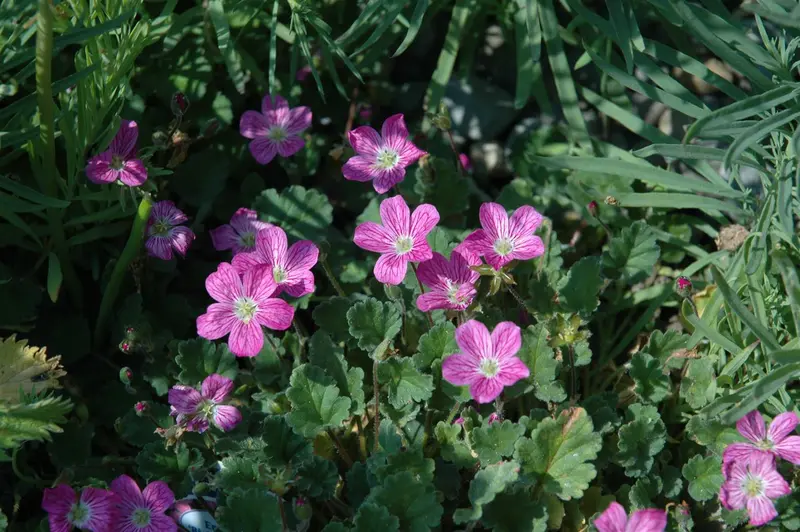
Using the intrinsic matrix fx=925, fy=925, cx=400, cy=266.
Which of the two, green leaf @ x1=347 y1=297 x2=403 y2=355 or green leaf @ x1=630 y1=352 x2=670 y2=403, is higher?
green leaf @ x1=347 y1=297 x2=403 y2=355

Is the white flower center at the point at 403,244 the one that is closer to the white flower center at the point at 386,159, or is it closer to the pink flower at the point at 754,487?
the white flower center at the point at 386,159

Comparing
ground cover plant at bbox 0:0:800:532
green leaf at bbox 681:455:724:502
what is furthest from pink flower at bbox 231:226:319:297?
green leaf at bbox 681:455:724:502

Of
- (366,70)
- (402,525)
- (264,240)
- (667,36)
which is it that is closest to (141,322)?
(264,240)

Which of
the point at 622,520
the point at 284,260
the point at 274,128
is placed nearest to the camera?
the point at 622,520

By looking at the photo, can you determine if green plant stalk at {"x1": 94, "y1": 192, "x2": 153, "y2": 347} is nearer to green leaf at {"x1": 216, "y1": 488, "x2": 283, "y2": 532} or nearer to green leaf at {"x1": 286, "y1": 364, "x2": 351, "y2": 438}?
green leaf at {"x1": 286, "y1": 364, "x2": 351, "y2": 438}

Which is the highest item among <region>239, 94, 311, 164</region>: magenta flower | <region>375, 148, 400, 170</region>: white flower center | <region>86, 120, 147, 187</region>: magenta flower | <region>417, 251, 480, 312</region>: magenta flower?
<region>86, 120, 147, 187</region>: magenta flower

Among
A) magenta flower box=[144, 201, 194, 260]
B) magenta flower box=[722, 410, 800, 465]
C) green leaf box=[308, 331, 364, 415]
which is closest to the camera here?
magenta flower box=[722, 410, 800, 465]

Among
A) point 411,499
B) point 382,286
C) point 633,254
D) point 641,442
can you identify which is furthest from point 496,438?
point 633,254

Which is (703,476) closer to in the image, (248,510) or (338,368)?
(338,368)
